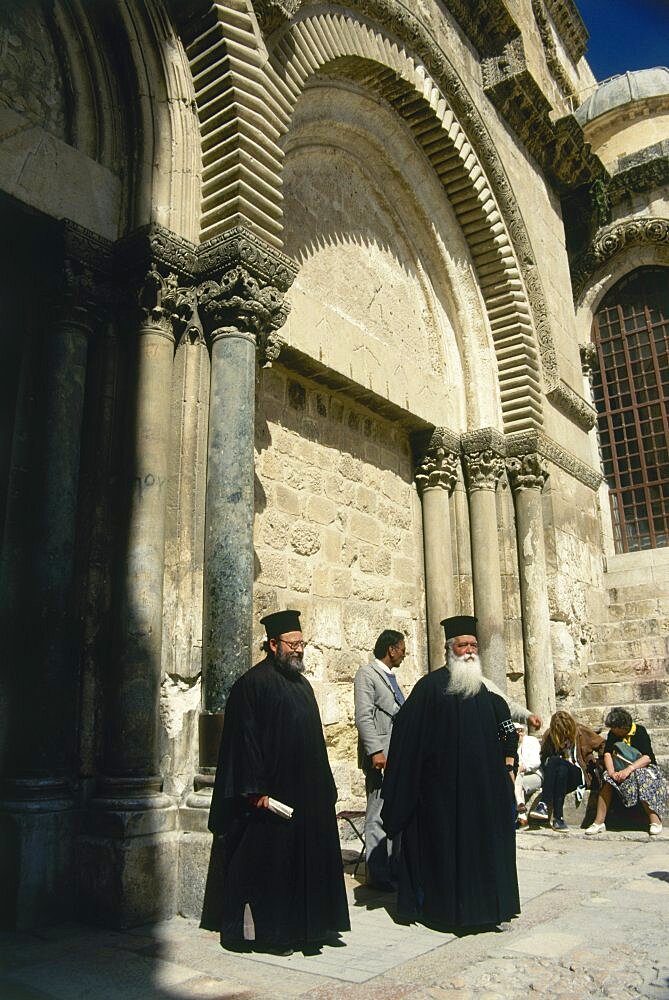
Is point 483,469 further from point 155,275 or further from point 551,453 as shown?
point 155,275

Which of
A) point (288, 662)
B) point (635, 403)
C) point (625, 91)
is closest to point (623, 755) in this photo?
point (288, 662)

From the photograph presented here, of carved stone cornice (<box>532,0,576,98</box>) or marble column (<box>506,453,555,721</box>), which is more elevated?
carved stone cornice (<box>532,0,576,98</box>)

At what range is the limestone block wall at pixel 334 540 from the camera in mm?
6922

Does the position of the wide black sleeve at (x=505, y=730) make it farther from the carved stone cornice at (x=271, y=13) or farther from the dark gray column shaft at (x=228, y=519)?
the carved stone cornice at (x=271, y=13)

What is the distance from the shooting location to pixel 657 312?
13031mm

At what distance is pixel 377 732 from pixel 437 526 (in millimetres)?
3871

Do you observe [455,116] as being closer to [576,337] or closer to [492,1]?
[492,1]

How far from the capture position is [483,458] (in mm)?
9383

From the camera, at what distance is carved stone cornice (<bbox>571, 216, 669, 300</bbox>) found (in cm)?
1280

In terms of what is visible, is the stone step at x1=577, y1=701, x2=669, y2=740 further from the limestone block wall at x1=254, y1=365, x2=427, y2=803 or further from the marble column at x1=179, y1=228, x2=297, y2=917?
the marble column at x1=179, y1=228, x2=297, y2=917

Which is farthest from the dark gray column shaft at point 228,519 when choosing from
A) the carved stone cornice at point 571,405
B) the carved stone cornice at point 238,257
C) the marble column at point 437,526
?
the carved stone cornice at point 571,405

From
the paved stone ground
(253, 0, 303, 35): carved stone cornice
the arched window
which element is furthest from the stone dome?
the paved stone ground

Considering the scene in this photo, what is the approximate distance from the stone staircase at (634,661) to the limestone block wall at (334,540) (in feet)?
8.28

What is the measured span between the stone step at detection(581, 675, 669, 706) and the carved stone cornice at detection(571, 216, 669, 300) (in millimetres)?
6318
